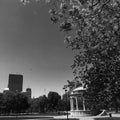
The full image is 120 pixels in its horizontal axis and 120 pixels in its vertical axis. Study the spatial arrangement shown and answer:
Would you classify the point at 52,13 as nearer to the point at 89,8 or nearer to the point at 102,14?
the point at 89,8

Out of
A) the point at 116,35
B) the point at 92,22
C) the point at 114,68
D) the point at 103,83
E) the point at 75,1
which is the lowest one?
the point at 103,83

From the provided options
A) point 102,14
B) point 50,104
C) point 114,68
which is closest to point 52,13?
point 102,14

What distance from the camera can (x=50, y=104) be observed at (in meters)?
97.2

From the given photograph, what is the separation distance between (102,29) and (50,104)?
94670 mm

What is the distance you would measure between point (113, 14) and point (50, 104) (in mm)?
95308

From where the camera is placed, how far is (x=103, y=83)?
9352mm

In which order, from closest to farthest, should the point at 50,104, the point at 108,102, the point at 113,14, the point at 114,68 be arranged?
1. the point at 113,14
2. the point at 114,68
3. the point at 108,102
4. the point at 50,104

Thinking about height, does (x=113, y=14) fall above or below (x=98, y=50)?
above

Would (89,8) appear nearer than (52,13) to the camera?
Yes

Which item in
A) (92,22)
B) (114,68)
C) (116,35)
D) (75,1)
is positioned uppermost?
(75,1)

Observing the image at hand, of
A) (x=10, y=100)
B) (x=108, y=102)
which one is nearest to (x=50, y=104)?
(x=10, y=100)

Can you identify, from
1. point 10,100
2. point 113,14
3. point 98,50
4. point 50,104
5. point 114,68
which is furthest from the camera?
point 50,104

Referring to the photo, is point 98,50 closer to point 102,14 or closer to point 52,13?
point 102,14

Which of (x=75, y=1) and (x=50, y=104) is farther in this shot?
(x=50, y=104)
